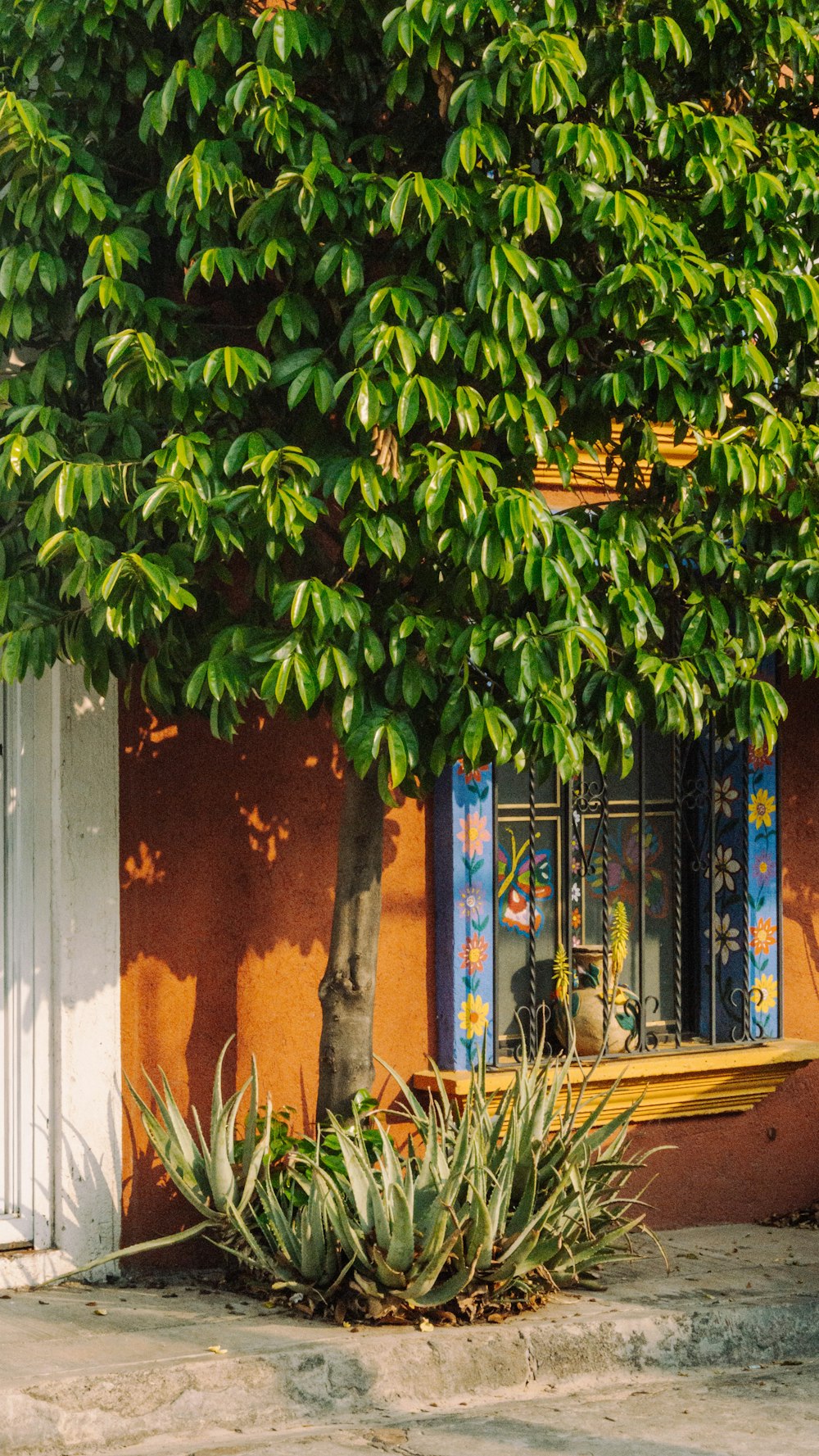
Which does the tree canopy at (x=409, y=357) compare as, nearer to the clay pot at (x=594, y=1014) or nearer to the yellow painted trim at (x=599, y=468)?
the yellow painted trim at (x=599, y=468)

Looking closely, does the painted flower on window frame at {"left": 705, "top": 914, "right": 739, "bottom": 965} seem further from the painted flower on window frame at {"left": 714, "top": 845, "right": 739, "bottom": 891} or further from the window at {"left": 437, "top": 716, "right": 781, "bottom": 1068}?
the painted flower on window frame at {"left": 714, "top": 845, "right": 739, "bottom": 891}

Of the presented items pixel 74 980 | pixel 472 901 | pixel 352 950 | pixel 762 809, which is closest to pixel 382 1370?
pixel 352 950

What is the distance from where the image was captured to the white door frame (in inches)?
224

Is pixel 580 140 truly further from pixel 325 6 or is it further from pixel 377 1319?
pixel 377 1319

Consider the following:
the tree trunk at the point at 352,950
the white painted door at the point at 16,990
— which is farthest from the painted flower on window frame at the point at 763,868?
the white painted door at the point at 16,990

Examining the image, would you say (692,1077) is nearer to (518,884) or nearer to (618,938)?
(618,938)

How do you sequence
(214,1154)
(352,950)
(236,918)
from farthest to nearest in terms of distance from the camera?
1. (236,918)
2. (352,950)
3. (214,1154)

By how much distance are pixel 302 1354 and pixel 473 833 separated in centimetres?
222

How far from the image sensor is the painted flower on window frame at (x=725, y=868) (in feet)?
24.0

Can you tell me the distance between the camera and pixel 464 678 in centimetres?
487

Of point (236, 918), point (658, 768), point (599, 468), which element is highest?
point (599, 468)

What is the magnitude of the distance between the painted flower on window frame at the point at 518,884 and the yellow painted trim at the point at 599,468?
1.39 meters

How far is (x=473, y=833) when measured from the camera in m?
6.43

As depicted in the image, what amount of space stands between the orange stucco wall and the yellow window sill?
1.50 ft
